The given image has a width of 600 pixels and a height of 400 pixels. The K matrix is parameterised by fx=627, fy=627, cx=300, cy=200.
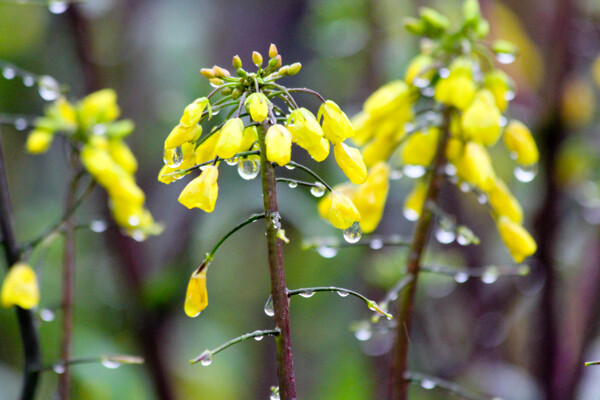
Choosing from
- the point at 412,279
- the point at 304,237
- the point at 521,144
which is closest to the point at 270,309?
the point at 412,279

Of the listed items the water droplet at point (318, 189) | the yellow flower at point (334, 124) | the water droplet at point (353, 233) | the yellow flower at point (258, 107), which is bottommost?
the water droplet at point (353, 233)

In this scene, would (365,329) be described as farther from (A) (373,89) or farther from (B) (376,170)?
(A) (373,89)

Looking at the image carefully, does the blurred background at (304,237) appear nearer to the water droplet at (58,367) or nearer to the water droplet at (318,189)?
the water droplet at (58,367)

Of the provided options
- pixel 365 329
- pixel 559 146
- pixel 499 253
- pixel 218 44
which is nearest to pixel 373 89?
pixel 559 146

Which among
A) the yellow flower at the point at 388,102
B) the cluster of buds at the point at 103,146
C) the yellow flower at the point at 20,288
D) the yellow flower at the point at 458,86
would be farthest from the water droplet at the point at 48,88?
the yellow flower at the point at 458,86

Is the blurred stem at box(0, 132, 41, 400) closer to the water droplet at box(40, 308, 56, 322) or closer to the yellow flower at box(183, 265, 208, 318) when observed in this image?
the water droplet at box(40, 308, 56, 322)

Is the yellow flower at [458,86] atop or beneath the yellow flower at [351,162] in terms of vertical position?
atop

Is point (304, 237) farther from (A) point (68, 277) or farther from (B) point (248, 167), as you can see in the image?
(B) point (248, 167)
